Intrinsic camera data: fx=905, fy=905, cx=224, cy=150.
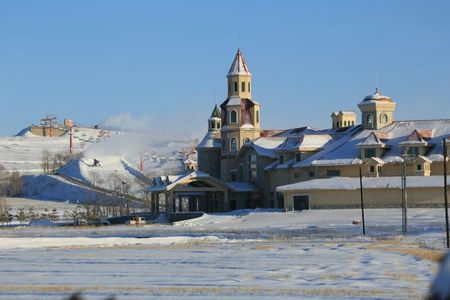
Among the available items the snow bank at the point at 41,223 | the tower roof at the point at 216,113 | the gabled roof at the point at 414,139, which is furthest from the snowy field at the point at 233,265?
the tower roof at the point at 216,113

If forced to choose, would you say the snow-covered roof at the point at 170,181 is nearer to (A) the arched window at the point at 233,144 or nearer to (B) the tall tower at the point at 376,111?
(A) the arched window at the point at 233,144

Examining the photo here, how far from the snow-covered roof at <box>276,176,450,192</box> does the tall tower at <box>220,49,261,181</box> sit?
55.9 ft

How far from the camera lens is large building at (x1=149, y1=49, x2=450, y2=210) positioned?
77938 mm

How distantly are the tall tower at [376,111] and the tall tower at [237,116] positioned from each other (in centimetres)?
1311

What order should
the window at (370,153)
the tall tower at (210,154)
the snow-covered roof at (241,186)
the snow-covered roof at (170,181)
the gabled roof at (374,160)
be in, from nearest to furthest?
the gabled roof at (374,160) → the window at (370,153) → the snow-covered roof at (170,181) → the snow-covered roof at (241,186) → the tall tower at (210,154)

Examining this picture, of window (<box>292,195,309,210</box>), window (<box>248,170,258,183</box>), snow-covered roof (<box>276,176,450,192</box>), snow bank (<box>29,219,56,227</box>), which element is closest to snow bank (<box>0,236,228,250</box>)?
snow-covered roof (<box>276,176,450,192</box>)

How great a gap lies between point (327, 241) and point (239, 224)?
82.1 ft

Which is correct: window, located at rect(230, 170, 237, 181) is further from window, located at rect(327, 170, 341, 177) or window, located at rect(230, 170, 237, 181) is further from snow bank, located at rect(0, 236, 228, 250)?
snow bank, located at rect(0, 236, 228, 250)

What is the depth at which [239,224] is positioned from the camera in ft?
227

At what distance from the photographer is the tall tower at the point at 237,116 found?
93062 mm

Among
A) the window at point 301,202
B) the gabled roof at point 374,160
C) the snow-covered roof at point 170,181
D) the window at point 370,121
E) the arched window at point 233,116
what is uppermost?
the arched window at point 233,116

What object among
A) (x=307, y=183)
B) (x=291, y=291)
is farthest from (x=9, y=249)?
(x=307, y=183)

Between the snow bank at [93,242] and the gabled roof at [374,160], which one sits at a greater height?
the gabled roof at [374,160]

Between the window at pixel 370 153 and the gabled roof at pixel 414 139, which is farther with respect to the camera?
the window at pixel 370 153
